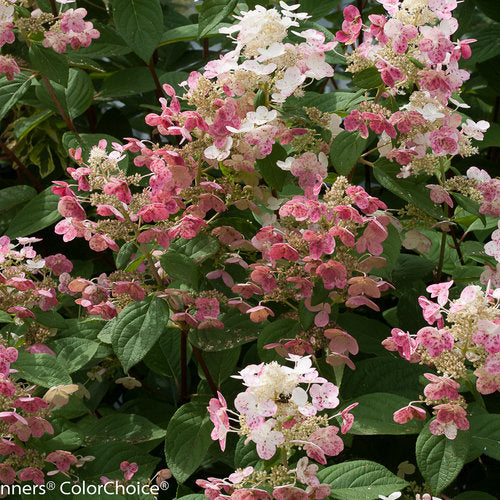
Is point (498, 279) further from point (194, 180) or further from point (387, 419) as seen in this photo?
point (194, 180)

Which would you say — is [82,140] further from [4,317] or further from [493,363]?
[493,363]

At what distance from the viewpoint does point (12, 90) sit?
1.65m

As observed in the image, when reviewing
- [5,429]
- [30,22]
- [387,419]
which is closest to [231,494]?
[387,419]

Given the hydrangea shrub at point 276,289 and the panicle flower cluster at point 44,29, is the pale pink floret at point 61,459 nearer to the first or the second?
the hydrangea shrub at point 276,289

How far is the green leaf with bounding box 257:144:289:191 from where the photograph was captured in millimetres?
1248

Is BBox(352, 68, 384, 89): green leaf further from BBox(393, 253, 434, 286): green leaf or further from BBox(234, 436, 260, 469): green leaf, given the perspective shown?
BBox(234, 436, 260, 469): green leaf

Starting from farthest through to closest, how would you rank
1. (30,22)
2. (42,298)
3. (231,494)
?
(30,22), (42,298), (231,494)

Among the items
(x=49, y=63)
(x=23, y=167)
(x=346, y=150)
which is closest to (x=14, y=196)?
(x=23, y=167)

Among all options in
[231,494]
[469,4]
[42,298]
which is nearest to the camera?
[231,494]

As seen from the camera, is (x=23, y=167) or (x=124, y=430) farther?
(x=23, y=167)

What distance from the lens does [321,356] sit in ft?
4.26

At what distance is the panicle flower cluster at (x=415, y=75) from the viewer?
44.9 inches

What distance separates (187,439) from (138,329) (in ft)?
0.71

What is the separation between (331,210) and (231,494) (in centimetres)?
42
